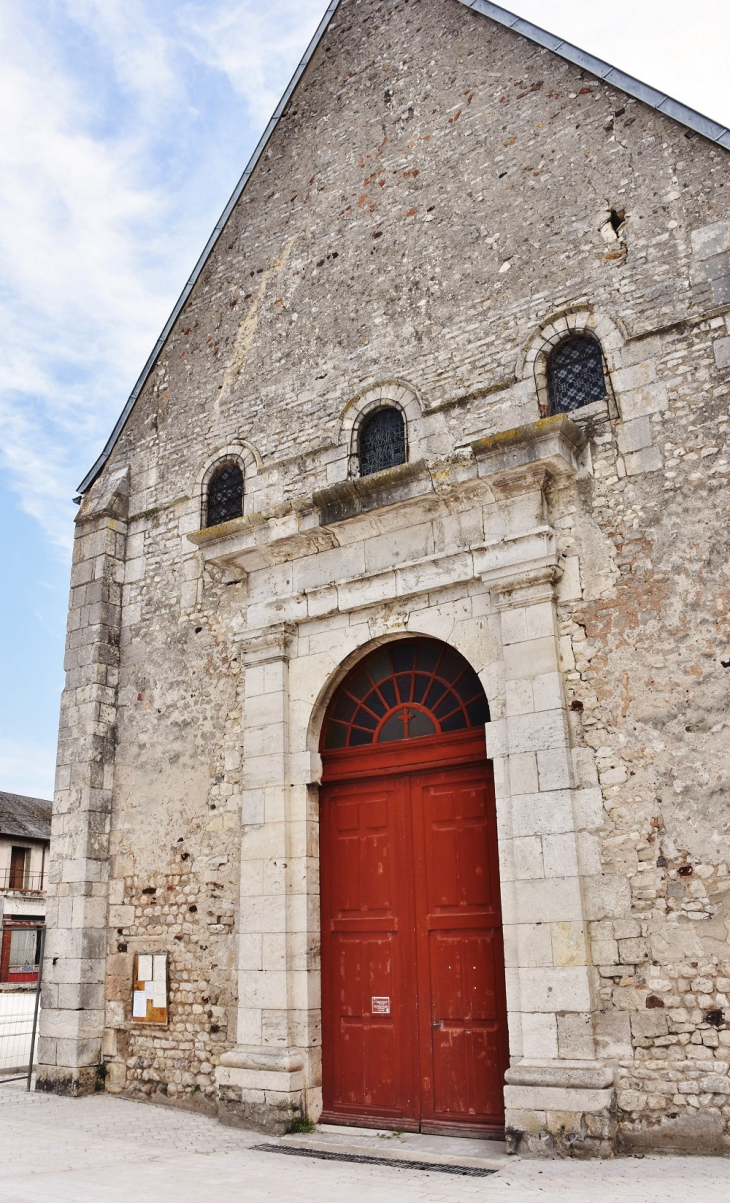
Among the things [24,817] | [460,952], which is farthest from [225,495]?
[24,817]

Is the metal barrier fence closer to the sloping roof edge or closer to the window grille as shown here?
the sloping roof edge

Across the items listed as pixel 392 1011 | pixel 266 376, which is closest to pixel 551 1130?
pixel 392 1011

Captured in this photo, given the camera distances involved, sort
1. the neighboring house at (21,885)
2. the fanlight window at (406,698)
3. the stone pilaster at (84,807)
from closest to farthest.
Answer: the fanlight window at (406,698) → the stone pilaster at (84,807) → the neighboring house at (21,885)

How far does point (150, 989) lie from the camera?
25.2 feet

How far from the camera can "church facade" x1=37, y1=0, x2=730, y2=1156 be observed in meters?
5.70

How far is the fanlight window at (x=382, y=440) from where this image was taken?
7.66 m

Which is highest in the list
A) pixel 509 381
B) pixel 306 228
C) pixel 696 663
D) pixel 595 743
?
pixel 306 228

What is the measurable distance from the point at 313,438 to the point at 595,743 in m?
3.64

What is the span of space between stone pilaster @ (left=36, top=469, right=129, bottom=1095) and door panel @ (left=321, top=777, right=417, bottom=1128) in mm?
2265

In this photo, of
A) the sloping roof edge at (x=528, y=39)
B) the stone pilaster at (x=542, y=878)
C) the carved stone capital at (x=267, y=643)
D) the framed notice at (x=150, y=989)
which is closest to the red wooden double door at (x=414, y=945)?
the stone pilaster at (x=542, y=878)

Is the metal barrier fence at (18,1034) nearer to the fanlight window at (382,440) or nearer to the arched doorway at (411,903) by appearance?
the arched doorway at (411,903)

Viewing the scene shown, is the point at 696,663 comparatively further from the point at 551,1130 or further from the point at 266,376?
the point at 266,376

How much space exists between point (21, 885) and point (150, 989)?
22.4 meters

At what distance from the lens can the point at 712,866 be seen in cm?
544
